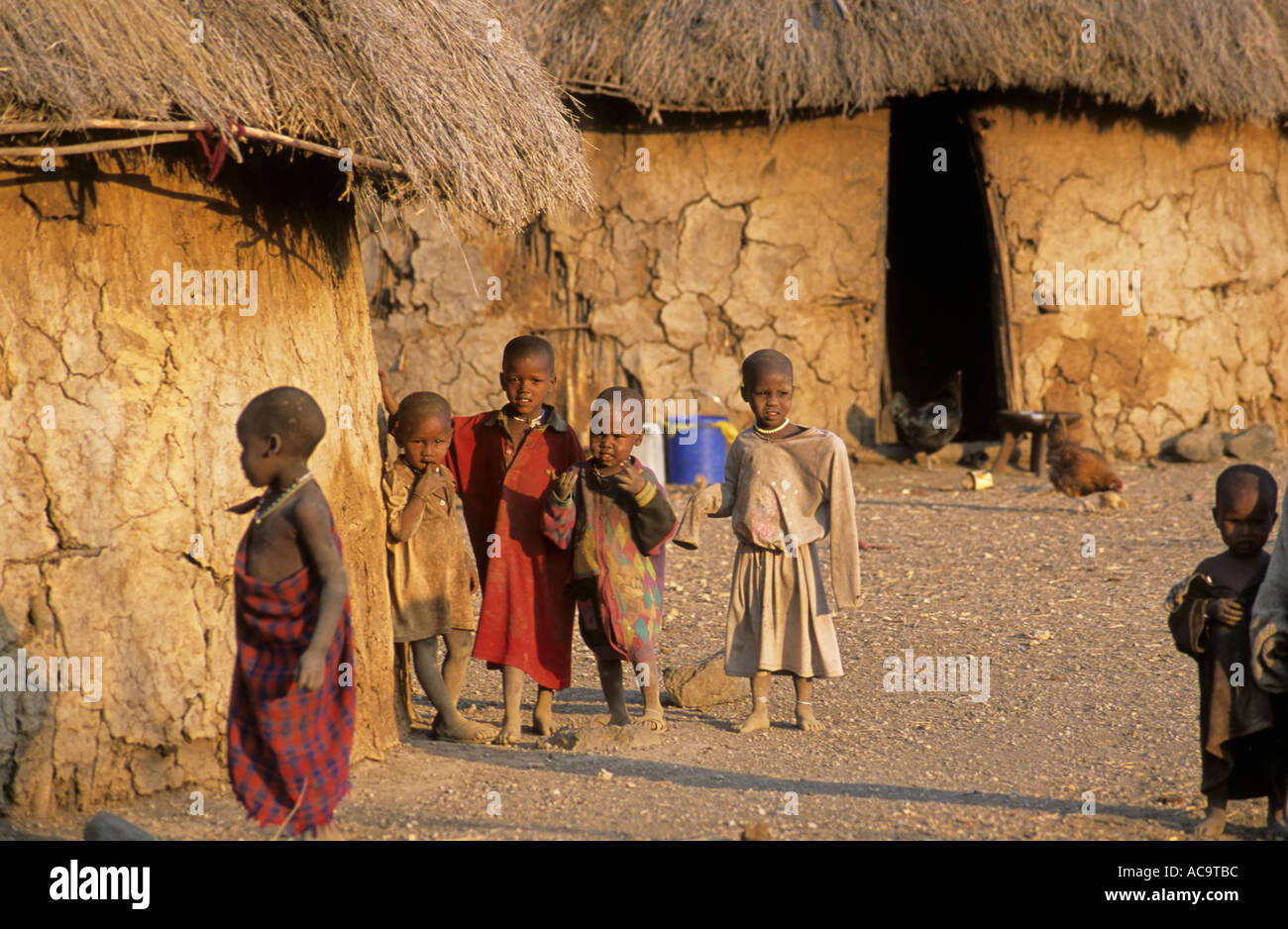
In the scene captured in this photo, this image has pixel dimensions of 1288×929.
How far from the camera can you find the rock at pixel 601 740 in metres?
4.34

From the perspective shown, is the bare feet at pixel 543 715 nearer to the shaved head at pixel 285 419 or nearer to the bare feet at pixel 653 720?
the bare feet at pixel 653 720

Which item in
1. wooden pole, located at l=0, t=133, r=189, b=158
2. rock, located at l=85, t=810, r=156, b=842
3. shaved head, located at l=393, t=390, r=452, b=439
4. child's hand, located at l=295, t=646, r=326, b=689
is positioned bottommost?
rock, located at l=85, t=810, r=156, b=842

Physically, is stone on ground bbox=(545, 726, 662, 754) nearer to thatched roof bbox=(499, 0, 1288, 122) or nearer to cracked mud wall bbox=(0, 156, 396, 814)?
cracked mud wall bbox=(0, 156, 396, 814)

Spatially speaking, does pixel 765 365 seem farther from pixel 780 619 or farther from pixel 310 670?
pixel 310 670

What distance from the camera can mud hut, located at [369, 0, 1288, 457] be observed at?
9031 mm

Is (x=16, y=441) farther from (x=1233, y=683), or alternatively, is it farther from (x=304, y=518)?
(x=1233, y=683)

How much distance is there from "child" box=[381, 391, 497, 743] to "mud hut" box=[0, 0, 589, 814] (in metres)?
0.30

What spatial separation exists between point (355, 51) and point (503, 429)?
1.40 m

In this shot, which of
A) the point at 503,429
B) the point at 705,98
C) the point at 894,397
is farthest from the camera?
the point at 894,397

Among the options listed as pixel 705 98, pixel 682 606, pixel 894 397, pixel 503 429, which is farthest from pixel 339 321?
pixel 894 397

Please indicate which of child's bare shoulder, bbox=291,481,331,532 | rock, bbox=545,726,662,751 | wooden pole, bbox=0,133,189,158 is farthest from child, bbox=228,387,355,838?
rock, bbox=545,726,662,751

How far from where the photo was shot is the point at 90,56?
339cm

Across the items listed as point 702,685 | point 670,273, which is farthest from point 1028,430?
point 702,685

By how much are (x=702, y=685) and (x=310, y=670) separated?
2.27 metres
